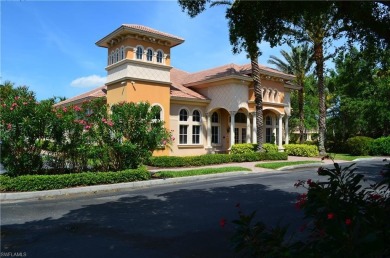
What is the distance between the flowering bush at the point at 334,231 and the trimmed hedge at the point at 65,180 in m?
9.37

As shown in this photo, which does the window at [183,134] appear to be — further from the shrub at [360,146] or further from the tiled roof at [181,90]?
the shrub at [360,146]

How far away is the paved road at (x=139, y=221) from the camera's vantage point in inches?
215

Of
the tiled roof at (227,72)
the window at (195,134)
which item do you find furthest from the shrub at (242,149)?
the tiled roof at (227,72)

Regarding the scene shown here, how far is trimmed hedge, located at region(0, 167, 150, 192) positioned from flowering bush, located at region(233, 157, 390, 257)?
9.37 metres

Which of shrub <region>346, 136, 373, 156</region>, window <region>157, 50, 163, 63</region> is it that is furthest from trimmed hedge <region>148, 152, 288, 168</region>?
shrub <region>346, 136, 373, 156</region>

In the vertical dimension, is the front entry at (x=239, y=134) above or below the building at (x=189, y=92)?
below

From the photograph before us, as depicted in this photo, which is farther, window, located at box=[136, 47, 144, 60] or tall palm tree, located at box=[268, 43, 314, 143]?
tall palm tree, located at box=[268, 43, 314, 143]

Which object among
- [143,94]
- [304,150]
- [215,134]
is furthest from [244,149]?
[143,94]

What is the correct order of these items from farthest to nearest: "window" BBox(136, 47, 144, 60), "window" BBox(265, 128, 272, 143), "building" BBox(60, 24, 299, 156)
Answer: "window" BBox(265, 128, 272, 143) → "window" BBox(136, 47, 144, 60) → "building" BBox(60, 24, 299, 156)

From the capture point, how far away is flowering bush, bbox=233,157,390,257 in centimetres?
257

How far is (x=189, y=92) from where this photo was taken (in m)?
27.1

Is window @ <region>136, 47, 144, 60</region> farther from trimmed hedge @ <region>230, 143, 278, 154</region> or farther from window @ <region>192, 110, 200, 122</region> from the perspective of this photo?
trimmed hedge @ <region>230, 143, 278, 154</region>

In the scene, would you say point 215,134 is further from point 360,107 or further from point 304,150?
point 360,107

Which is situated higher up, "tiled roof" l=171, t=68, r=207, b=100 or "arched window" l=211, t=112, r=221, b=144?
"tiled roof" l=171, t=68, r=207, b=100
